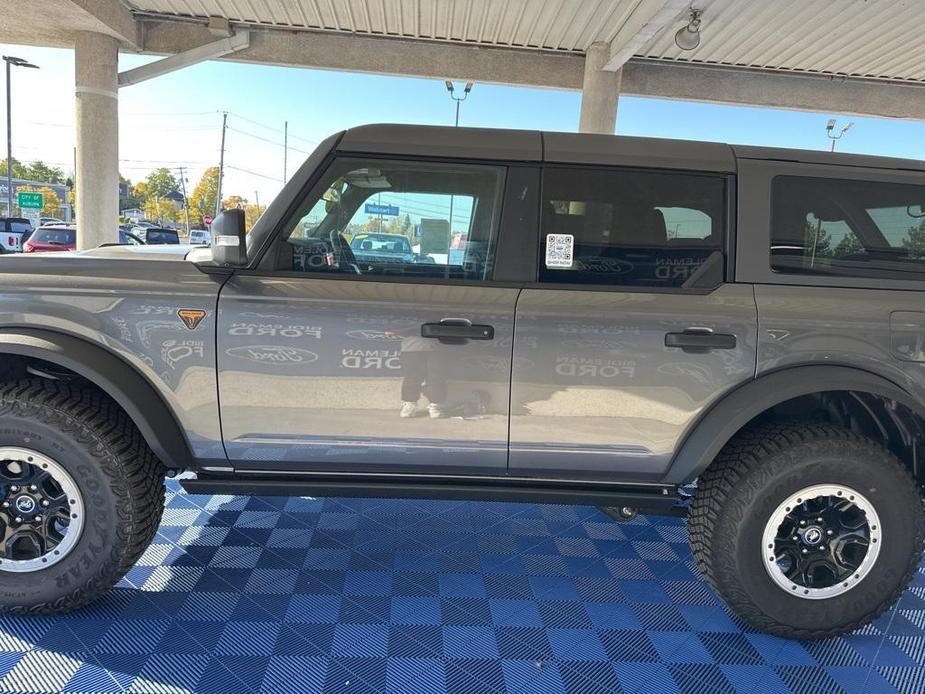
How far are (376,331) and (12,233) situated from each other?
22163mm

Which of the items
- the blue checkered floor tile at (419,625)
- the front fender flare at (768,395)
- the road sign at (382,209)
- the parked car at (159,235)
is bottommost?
the blue checkered floor tile at (419,625)

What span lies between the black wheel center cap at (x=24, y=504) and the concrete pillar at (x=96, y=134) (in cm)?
876

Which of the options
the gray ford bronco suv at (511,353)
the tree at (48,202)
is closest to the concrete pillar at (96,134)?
the gray ford bronco suv at (511,353)

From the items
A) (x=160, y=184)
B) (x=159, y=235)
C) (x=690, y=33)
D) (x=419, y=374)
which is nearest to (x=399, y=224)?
(x=419, y=374)

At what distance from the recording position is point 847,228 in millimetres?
2459

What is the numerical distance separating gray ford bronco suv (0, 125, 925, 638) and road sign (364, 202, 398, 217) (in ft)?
0.04

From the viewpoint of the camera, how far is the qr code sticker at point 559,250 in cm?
242

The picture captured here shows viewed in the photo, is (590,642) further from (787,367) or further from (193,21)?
(193,21)

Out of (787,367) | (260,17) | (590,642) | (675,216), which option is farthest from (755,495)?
(260,17)

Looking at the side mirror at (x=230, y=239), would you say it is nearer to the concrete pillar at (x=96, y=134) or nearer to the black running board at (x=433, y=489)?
the black running board at (x=433, y=489)

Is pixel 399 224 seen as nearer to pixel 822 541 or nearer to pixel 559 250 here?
pixel 559 250

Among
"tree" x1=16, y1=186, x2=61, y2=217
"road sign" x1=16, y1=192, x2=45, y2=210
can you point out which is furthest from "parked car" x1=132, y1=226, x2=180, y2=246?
"tree" x1=16, y1=186, x2=61, y2=217

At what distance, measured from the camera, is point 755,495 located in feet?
7.95

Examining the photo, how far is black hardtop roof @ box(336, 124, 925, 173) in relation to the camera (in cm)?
242
